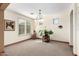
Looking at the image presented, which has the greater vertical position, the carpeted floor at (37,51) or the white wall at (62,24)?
the white wall at (62,24)

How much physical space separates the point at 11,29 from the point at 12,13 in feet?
3.30

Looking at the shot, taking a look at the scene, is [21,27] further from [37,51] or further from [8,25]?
[37,51]

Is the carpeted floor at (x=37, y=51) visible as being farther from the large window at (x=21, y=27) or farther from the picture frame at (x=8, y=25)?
the large window at (x=21, y=27)

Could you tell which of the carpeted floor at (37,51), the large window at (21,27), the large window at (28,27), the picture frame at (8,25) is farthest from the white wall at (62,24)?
the picture frame at (8,25)

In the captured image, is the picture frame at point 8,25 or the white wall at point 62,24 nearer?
the picture frame at point 8,25

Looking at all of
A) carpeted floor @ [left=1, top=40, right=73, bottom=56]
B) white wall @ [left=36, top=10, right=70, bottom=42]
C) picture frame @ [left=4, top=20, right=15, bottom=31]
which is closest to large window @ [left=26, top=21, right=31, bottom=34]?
white wall @ [left=36, top=10, right=70, bottom=42]

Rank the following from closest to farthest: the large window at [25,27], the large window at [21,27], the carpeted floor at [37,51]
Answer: the carpeted floor at [37,51]
the large window at [21,27]
the large window at [25,27]

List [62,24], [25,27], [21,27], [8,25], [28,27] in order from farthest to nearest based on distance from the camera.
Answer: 1. [28,27]
2. [25,27]
3. [21,27]
4. [62,24]
5. [8,25]

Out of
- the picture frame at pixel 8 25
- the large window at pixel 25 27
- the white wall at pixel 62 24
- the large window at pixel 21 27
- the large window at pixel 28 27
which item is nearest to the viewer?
the picture frame at pixel 8 25

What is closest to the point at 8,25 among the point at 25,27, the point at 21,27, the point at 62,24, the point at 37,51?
the point at 21,27

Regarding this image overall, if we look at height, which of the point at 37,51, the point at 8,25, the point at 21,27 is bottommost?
the point at 37,51

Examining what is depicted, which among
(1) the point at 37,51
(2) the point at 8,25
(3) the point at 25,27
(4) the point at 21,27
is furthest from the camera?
(3) the point at 25,27

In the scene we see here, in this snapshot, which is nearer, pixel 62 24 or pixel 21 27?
pixel 62 24

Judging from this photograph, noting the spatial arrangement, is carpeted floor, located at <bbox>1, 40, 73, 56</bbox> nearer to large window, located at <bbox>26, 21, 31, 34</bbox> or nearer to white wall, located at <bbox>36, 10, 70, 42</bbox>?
white wall, located at <bbox>36, 10, 70, 42</bbox>
